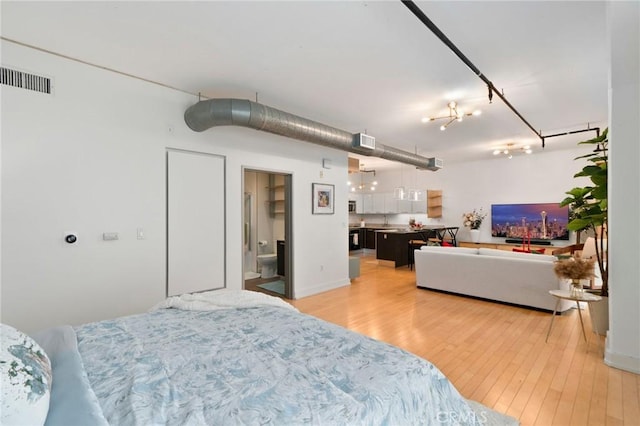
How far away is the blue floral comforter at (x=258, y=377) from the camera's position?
1.10 meters

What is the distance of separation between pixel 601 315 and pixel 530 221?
16.0 ft

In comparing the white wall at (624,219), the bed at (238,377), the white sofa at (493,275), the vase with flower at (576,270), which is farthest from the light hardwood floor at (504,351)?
the vase with flower at (576,270)

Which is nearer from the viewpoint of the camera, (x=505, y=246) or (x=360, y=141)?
(x=360, y=141)

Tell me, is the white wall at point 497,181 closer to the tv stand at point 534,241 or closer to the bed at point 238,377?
the tv stand at point 534,241

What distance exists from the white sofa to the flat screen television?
3.70 metres

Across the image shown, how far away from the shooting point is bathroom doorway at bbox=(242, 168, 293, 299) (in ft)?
21.0

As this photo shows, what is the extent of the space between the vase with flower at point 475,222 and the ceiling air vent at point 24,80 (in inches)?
344

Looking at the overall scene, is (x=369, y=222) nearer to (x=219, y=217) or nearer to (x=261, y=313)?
(x=219, y=217)

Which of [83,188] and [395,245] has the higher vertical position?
[83,188]

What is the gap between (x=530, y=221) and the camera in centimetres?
757

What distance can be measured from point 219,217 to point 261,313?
7.06ft

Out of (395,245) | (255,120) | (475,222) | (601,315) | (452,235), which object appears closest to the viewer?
(601,315)

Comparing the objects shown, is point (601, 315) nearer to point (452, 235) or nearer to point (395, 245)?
point (395, 245)

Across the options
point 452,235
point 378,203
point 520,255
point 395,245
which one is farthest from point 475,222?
point 520,255
